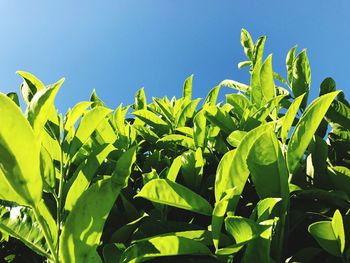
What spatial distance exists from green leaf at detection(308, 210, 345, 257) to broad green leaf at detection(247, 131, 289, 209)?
115 mm

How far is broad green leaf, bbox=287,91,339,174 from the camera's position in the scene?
129 centimetres

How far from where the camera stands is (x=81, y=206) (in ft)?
3.82

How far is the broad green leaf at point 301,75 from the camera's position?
6.16 ft

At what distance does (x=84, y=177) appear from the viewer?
1407mm

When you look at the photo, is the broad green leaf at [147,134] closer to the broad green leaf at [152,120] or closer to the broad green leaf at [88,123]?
the broad green leaf at [152,120]

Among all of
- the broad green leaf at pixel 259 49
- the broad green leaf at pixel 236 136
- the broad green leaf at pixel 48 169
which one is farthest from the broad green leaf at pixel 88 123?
the broad green leaf at pixel 259 49

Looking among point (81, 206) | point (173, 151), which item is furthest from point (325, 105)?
point (173, 151)

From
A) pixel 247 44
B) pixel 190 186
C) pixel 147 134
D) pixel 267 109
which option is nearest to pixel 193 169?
pixel 190 186

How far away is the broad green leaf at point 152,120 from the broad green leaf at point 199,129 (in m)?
0.43

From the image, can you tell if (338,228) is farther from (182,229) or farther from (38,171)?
(38,171)

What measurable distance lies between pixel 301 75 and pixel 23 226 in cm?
137

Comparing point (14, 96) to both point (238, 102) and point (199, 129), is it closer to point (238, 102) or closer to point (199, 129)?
point (199, 129)

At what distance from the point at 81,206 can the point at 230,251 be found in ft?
1.52

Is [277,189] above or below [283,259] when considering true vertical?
above
